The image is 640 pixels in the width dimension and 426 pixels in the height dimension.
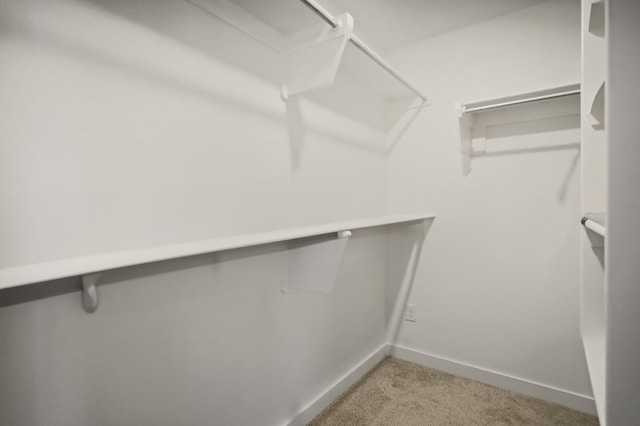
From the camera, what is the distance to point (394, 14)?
6.17ft

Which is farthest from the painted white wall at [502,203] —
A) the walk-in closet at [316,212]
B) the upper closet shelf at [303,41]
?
the upper closet shelf at [303,41]

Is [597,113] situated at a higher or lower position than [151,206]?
higher

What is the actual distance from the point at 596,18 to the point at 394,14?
1067 millimetres

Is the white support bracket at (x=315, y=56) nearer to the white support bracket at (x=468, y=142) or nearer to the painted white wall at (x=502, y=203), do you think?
the white support bracket at (x=468, y=142)

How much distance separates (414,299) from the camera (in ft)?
7.75

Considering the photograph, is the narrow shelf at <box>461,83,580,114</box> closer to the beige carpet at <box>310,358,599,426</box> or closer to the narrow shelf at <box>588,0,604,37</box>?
the narrow shelf at <box>588,0,604,37</box>

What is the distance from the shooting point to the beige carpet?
1.73 metres

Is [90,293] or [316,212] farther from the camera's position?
[316,212]

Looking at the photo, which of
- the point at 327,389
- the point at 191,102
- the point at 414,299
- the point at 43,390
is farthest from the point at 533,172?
the point at 43,390

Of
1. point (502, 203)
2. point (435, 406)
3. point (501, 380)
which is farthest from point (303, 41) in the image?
point (501, 380)

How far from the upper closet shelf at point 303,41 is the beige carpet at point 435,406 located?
1740 millimetres

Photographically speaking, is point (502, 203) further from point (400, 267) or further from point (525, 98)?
point (400, 267)

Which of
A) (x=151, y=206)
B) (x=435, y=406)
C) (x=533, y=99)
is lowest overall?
(x=435, y=406)

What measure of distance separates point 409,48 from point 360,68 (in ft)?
2.14
